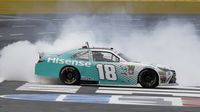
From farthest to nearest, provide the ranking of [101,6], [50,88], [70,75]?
1. [101,6]
2. [70,75]
3. [50,88]

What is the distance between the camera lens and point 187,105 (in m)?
14.0

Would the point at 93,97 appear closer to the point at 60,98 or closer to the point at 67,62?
the point at 60,98

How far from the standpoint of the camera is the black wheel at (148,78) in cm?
1700

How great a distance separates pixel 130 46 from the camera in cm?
2397

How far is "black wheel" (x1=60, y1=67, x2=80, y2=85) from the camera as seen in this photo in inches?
682

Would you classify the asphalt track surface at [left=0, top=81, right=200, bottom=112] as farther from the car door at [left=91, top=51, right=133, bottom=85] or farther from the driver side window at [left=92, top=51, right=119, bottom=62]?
the driver side window at [left=92, top=51, right=119, bottom=62]

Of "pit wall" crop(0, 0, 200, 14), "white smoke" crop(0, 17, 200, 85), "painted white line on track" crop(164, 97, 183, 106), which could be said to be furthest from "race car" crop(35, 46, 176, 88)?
"pit wall" crop(0, 0, 200, 14)

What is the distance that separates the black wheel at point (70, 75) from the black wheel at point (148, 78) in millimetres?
1728

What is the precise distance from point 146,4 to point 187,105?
723 inches

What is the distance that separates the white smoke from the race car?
59.1 inches

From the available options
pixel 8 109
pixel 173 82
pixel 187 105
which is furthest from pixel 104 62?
pixel 8 109

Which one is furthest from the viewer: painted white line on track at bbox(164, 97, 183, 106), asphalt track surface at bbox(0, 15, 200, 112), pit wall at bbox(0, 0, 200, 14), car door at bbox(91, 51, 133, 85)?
pit wall at bbox(0, 0, 200, 14)

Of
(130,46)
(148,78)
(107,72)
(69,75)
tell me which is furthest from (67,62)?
(130,46)

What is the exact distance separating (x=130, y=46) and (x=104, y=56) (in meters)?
6.62
